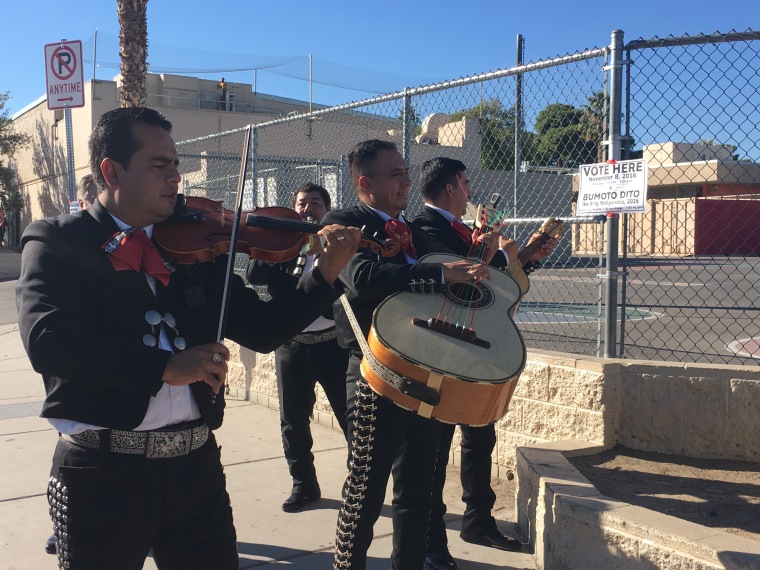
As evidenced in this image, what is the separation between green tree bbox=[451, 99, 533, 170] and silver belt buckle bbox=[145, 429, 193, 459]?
365cm

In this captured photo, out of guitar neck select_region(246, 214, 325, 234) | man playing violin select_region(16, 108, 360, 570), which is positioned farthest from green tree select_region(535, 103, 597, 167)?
man playing violin select_region(16, 108, 360, 570)

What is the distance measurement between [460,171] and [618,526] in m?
1.95

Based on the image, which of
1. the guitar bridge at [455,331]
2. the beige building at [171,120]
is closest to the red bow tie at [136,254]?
the guitar bridge at [455,331]

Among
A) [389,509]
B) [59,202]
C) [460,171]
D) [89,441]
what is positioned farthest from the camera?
[59,202]

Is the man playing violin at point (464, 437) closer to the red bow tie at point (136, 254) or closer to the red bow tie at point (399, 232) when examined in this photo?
the red bow tie at point (399, 232)

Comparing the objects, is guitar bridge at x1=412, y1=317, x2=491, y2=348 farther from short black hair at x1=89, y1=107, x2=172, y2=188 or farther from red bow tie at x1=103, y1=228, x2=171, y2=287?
short black hair at x1=89, y1=107, x2=172, y2=188

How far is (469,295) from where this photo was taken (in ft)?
10.9

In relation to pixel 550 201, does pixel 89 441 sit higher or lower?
lower

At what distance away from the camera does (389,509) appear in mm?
4723

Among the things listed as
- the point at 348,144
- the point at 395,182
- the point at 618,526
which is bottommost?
the point at 618,526

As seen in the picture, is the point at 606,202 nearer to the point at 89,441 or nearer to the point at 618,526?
the point at 618,526

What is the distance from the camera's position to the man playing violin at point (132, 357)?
2027 mm

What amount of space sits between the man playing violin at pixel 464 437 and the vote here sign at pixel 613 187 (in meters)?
0.43

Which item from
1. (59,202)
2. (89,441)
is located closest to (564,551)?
(89,441)
